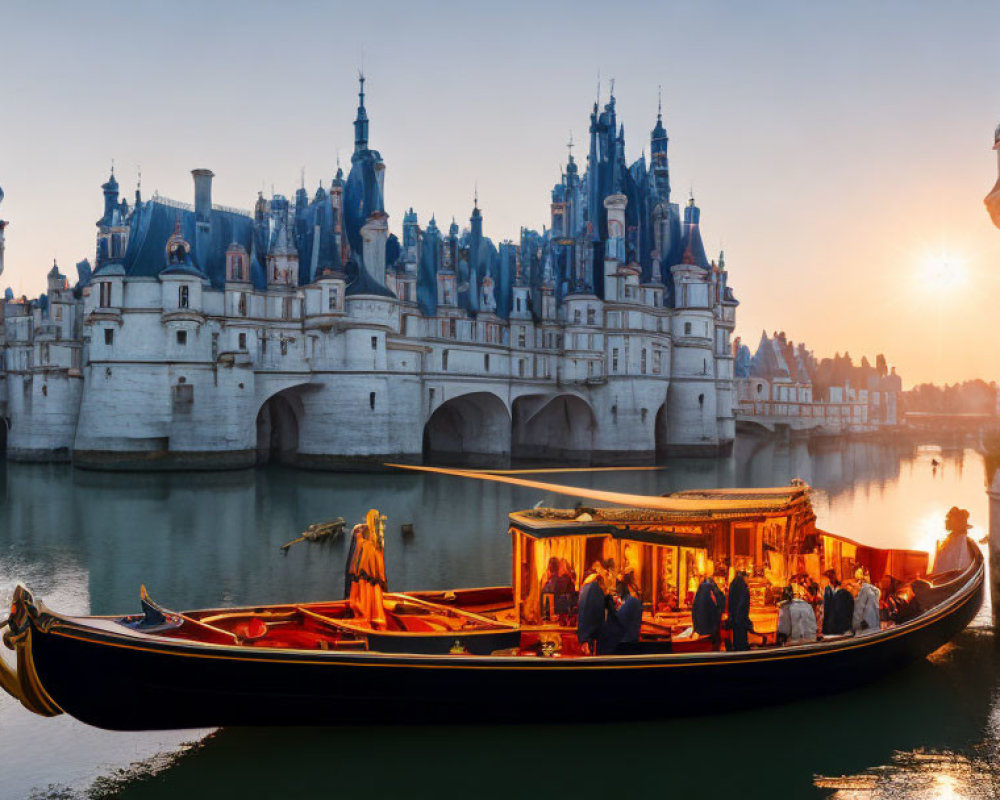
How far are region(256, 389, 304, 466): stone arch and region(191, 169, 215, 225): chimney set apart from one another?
11.7m

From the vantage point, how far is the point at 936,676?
46.9 ft

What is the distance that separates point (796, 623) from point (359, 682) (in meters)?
6.64

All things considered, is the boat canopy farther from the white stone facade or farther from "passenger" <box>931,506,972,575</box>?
the white stone facade

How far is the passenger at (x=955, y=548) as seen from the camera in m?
17.0

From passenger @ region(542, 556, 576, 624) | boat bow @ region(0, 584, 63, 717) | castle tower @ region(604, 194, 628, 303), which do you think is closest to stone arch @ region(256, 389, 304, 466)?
castle tower @ region(604, 194, 628, 303)

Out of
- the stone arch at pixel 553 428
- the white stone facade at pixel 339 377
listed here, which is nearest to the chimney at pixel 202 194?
the white stone facade at pixel 339 377

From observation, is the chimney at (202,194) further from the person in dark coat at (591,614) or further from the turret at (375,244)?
the person in dark coat at (591,614)

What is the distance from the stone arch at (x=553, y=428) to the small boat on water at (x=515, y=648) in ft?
146

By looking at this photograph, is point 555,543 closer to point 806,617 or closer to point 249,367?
point 806,617

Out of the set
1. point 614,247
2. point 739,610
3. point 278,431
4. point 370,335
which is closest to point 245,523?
point 370,335

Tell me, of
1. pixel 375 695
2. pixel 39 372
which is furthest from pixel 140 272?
pixel 375 695

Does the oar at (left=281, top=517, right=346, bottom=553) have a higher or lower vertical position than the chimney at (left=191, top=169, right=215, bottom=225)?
lower

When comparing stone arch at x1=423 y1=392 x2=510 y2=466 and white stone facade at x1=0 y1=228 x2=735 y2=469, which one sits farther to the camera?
stone arch at x1=423 y1=392 x2=510 y2=466

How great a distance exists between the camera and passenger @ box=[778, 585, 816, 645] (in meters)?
12.4
